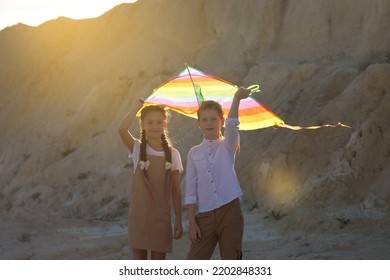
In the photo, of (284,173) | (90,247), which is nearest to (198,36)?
(284,173)

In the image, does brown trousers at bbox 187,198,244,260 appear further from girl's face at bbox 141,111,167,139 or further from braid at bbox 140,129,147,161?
girl's face at bbox 141,111,167,139

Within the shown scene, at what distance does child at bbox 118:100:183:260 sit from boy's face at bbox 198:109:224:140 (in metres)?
0.36

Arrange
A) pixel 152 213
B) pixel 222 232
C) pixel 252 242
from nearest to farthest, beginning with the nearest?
pixel 222 232 < pixel 152 213 < pixel 252 242

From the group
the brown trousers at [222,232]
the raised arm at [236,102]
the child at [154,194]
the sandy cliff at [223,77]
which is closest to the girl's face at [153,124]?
the child at [154,194]

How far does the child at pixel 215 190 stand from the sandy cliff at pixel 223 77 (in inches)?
247

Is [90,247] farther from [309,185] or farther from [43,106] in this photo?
[43,106]

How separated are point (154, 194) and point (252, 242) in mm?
5962

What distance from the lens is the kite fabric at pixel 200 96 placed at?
23.3 ft

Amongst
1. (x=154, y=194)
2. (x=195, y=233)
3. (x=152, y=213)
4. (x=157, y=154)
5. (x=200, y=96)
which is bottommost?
(x=195, y=233)

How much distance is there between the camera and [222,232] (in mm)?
5418

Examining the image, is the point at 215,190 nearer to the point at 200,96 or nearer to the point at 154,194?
the point at 154,194

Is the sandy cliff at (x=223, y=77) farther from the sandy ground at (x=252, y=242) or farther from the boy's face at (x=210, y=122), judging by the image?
the boy's face at (x=210, y=122)

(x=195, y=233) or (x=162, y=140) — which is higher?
(x=162, y=140)

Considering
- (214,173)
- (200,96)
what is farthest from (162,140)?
(200,96)
